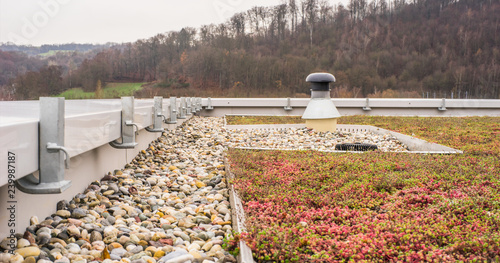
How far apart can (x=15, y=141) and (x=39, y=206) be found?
101 centimetres

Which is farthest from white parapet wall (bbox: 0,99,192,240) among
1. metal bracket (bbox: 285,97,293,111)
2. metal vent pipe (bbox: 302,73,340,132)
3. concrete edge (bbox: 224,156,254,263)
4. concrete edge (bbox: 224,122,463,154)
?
metal bracket (bbox: 285,97,293,111)

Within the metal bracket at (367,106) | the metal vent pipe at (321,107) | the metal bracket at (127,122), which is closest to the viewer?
the metal bracket at (127,122)

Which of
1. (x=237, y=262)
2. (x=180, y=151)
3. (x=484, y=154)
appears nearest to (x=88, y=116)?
(x=237, y=262)

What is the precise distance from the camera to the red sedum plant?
2580 mm

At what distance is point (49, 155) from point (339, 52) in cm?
5036

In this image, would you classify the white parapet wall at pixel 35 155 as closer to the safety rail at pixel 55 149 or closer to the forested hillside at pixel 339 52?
the safety rail at pixel 55 149

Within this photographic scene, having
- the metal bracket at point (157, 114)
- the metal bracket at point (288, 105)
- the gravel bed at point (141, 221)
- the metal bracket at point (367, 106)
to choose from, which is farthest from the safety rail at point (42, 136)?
the metal bracket at point (367, 106)

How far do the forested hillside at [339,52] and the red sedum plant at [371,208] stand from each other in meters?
18.7

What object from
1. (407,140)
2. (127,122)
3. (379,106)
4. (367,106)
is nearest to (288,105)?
(367,106)

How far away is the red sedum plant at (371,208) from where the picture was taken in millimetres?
2580

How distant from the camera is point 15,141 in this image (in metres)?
2.14

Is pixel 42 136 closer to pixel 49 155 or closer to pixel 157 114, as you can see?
pixel 49 155

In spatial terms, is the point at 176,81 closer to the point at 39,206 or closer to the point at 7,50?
the point at 7,50

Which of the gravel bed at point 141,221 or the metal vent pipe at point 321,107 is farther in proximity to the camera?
the metal vent pipe at point 321,107
